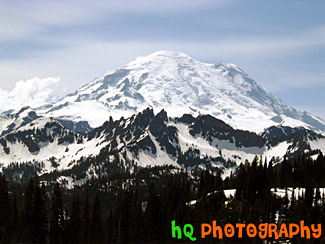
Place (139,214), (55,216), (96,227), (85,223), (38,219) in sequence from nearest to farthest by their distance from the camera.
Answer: (38,219), (55,216), (96,227), (139,214), (85,223)

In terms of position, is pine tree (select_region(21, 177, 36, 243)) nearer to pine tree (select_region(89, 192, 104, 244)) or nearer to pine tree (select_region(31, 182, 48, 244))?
pine tree (select_region(31, 182, 48, 244))

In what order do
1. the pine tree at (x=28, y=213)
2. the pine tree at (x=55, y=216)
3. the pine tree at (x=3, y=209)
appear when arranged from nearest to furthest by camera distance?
the pine tree at (x=28, y=213) < the pine tree at (x=3, y=209) < the pine tree at (x=55, y=216)

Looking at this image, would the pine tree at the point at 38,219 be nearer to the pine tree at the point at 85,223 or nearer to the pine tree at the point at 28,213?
Answer: the pine tree at the point at 28,213

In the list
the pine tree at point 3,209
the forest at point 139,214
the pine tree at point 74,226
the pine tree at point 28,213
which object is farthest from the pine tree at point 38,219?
the pine tree at point 74,226

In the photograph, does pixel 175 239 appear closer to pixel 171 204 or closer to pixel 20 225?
pixel 171 204

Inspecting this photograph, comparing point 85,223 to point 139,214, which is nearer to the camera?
point 139,214

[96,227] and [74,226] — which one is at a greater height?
[74,226]

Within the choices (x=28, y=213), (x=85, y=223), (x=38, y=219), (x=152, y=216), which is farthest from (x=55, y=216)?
(x=152, y=216)

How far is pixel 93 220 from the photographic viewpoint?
16425 cm

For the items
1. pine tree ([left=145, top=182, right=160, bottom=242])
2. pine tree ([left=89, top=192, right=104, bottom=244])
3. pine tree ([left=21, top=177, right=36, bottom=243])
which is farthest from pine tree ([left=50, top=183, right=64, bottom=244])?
pine tree ([left=145, top=182, right=160, bottom=242])

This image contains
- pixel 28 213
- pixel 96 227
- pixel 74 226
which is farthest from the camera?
pixel 96 227

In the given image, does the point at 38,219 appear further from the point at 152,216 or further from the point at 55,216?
the point at 152,216

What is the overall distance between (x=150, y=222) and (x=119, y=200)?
40.4 feet

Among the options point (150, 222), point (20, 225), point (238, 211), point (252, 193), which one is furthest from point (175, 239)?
point (20, 225)
